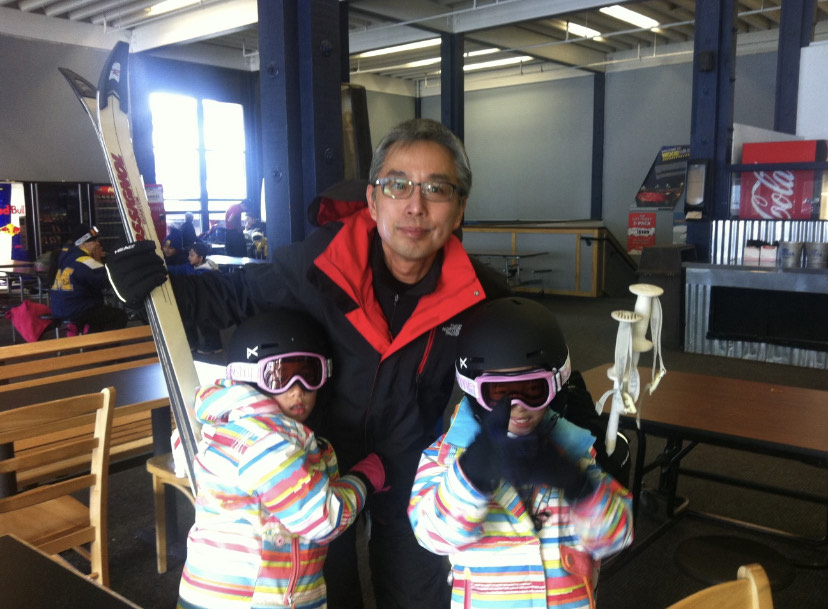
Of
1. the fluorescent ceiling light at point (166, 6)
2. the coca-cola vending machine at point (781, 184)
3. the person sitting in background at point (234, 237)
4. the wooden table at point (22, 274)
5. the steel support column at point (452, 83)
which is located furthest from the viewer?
the steel support column at point (452, 83)

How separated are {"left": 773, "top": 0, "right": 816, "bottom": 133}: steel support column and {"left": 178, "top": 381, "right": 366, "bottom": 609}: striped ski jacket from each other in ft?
21.1

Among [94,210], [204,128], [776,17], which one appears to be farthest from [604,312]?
[204,128]

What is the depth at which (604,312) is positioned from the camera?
867cm

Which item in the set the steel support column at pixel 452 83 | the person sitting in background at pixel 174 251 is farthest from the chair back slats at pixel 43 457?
the steel support column at pixel 452 83

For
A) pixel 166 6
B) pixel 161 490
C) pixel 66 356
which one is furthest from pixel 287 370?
pixel 166 6

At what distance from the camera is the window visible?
12.5 metres

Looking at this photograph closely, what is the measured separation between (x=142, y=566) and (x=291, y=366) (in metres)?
1.81

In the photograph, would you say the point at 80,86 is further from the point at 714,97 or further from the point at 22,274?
the point at 22,274

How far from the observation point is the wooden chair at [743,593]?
0.99m

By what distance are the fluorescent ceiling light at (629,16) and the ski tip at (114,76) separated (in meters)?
9.40

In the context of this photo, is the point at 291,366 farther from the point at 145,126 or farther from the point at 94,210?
the point at 145,126

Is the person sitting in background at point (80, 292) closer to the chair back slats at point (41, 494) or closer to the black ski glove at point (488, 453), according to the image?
the chair back slats at point (41, 494)

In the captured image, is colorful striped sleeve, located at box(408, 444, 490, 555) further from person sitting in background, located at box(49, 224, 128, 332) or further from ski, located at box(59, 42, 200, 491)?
person sitting in background, located at box(49, 224, 128, 332)

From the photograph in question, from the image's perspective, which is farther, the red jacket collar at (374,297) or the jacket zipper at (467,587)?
the red jacket collar at (374,297)
